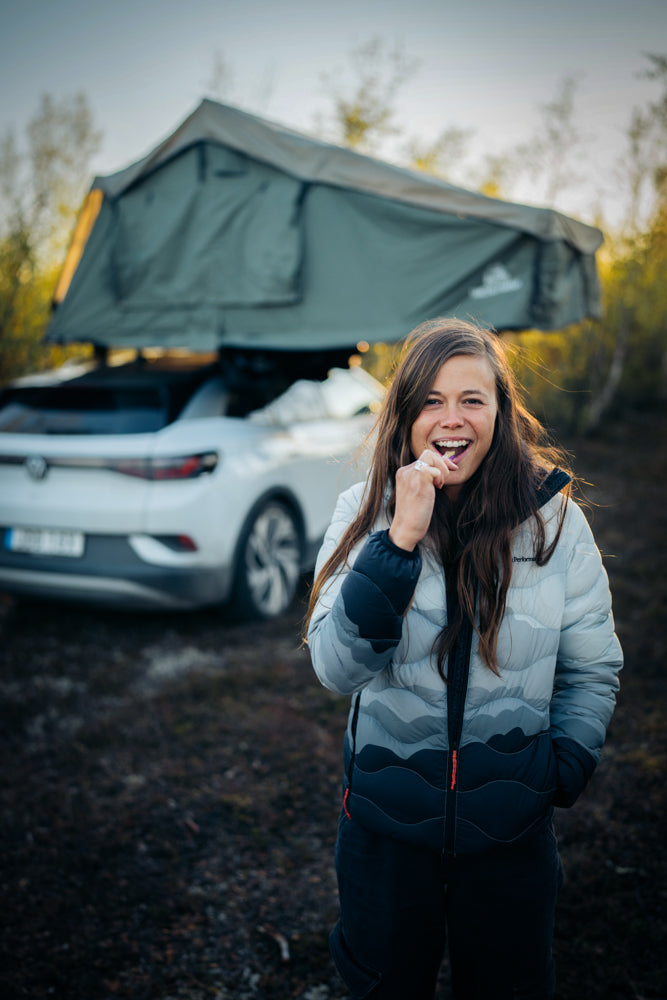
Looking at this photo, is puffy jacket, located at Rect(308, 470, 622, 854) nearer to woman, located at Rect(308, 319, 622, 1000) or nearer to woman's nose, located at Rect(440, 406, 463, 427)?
woman, located at Rect(308, 319, 622, 1000)

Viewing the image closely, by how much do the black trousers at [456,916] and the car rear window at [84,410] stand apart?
3.00 metres

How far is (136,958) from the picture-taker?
6.76ft

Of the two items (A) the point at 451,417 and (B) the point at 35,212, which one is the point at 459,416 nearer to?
(A) the point at 451,417

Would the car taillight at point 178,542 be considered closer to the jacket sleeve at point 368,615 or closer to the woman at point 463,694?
the woman at point 463,694

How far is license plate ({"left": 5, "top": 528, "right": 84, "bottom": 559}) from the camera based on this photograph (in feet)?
12.9

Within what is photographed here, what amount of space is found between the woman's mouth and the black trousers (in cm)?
80

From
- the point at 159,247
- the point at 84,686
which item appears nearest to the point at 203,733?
the point at 84,686

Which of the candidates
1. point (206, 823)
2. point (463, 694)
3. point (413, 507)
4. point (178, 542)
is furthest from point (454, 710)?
point (178, 542)

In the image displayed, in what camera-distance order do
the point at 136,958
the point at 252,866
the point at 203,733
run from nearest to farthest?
the point at 136,958 → the point at 252,866 → the point at 203,733

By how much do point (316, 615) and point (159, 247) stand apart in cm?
380

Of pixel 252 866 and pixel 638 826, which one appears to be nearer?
pixel 252 866

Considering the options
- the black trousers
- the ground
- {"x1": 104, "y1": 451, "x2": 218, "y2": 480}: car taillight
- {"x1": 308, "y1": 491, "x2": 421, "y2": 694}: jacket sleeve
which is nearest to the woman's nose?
{"x1": 308, "y1": 491, "x2": 421, "y2": 694}: jacket sleeve

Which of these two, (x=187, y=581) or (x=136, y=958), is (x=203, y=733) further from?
(x=136, y=958)

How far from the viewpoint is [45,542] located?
13.0 feet
